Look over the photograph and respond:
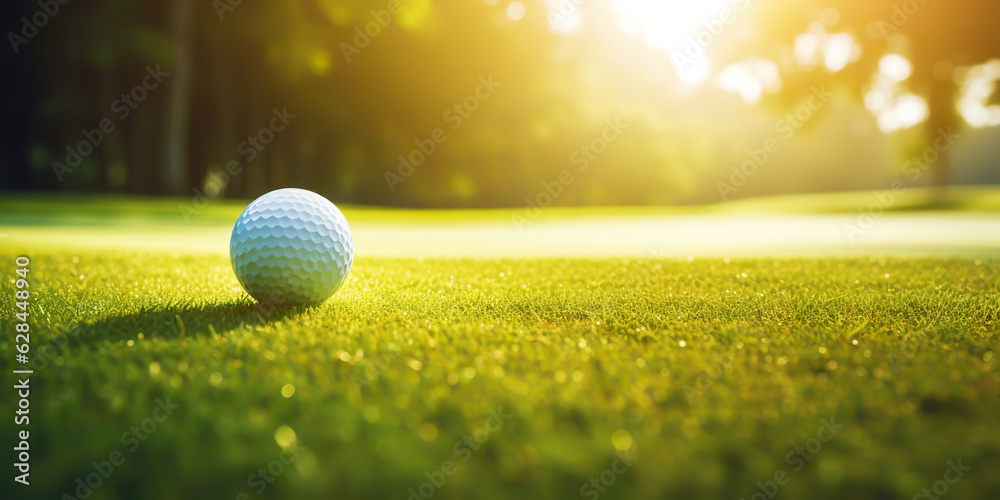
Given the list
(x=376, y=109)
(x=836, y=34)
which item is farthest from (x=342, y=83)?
(x=836, y=34)

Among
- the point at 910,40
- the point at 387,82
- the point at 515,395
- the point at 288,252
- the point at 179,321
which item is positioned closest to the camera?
the point at 515,395

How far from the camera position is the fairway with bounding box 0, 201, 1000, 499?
1.71m

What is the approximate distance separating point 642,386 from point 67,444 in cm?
190

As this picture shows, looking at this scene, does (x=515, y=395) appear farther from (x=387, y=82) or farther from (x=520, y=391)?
(x=387, y=82)

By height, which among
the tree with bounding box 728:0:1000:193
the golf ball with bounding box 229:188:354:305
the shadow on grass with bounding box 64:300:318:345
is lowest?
the shadow on grass with bounding box 64:300:318:345

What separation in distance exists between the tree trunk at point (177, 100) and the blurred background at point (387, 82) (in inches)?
2.6

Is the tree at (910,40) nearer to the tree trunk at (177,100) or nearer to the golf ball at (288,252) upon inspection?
the tree trunk at (177,100)

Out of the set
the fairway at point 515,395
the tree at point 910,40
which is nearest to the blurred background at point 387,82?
the tree at point 910,40

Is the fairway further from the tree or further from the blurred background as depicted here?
the tree

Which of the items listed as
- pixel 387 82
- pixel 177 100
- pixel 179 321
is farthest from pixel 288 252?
pixel 387 82

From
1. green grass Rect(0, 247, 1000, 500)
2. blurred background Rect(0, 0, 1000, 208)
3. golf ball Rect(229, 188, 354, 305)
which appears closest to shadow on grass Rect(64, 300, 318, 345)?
green grass Rect(0, 247, 1000, 500)

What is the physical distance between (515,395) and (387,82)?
2634 cm

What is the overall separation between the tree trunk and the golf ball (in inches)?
695

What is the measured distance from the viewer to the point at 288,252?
3.74 metres
